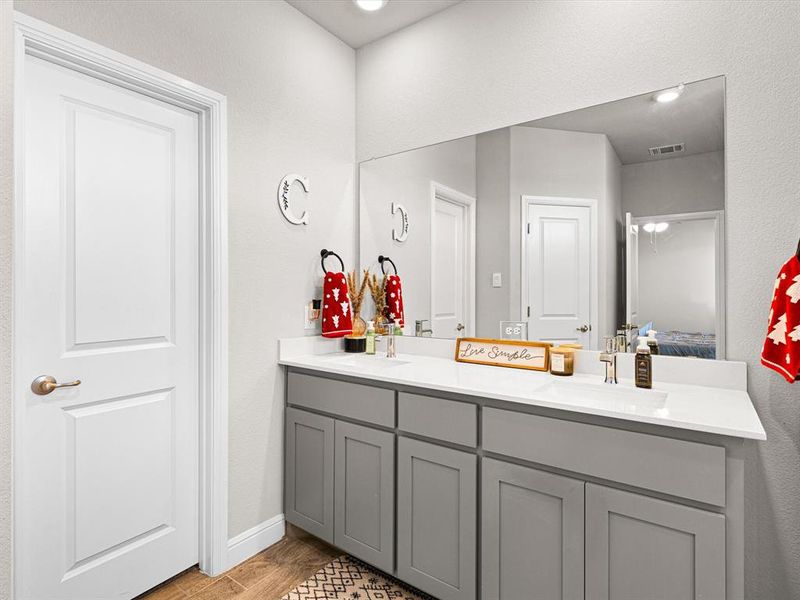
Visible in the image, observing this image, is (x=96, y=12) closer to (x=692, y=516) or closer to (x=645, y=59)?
(x=645, y=59)

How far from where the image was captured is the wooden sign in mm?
1982

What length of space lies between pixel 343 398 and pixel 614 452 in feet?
3.62

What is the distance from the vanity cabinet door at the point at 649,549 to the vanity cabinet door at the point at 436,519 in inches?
16.1

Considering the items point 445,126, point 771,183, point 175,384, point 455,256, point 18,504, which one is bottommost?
point 18,504

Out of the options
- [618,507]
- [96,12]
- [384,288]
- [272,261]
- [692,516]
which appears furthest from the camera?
[384,288]

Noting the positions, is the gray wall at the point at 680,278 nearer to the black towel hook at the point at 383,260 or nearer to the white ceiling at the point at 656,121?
the white ceiling at the point at 656,121

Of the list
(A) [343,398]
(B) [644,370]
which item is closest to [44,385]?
(A) [343,398]

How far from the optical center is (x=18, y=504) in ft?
4.92

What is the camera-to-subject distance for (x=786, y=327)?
135cm

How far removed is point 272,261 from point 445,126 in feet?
3.72

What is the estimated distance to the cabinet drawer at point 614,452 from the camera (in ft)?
3.89

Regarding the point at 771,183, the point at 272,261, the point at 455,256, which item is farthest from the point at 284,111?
the point at 771,183

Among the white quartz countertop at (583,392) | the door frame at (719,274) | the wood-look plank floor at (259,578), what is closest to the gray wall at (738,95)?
the door frame at (719,274)

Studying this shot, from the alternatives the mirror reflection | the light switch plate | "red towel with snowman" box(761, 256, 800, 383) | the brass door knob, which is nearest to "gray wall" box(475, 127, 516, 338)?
the mirror reflection
